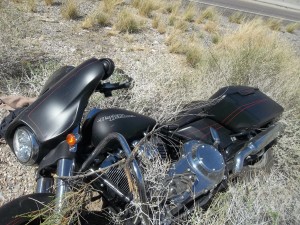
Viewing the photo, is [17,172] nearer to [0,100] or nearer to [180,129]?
[0,100]

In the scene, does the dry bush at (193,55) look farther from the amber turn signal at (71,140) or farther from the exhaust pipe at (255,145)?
the amber turn signal at (71,140)

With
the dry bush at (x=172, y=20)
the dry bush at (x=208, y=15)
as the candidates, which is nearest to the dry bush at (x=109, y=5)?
the dry bush at (x=172, y=20)

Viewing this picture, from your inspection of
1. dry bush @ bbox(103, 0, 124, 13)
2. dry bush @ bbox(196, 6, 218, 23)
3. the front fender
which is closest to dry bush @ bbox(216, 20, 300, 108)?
the front fender

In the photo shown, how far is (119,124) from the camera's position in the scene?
6.81ft

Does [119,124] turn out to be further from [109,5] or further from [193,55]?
[109,5]

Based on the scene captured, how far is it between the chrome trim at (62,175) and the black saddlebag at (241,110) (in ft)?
5.01

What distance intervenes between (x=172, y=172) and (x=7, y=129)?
0.96 m

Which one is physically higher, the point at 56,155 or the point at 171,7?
the point at 56,155

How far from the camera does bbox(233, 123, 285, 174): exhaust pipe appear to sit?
2.63 m

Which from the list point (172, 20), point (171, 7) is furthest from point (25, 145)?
point (171, 7)

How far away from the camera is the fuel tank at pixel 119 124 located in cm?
201

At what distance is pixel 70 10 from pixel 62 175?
21.1 ft

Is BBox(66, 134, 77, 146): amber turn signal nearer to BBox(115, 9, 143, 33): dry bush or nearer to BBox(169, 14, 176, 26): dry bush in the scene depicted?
BBox(115, 9, 143, 33): dry bush

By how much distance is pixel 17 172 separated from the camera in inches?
128
